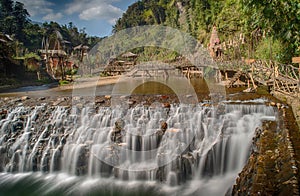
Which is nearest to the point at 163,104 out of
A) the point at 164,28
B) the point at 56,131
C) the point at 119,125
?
the point at 119,125

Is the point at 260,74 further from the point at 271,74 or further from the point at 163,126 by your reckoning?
the point at 163,126

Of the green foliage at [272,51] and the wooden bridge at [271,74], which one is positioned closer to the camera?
the wooden bridge at [271,74]

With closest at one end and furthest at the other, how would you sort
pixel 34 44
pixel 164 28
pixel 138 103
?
pixel 138 103 → pixel 34 44 → pixel 164 28

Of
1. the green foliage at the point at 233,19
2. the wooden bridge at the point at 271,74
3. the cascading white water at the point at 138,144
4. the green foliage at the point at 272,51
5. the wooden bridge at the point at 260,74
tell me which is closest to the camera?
the green foliage at the point at 233,19

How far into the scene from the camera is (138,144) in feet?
28.6

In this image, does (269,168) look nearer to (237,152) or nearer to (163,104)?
(237,152)

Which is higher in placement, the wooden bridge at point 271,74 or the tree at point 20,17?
the tree at point 20,17

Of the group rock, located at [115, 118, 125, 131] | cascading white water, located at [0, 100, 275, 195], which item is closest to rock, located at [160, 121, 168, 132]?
cascading white water, located at [0, 100, 275, 195]

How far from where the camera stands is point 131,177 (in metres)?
7.71

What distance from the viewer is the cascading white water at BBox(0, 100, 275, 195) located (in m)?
7.47

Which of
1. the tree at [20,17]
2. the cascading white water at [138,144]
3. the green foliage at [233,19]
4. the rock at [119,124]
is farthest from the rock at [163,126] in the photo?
the tree at [20,17]

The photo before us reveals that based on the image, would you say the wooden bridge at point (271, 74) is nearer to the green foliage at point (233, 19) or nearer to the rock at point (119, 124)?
the green foliage at point (233, 19)

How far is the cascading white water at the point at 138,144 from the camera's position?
7.47m

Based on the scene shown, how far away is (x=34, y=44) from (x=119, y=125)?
47681 millimetres
